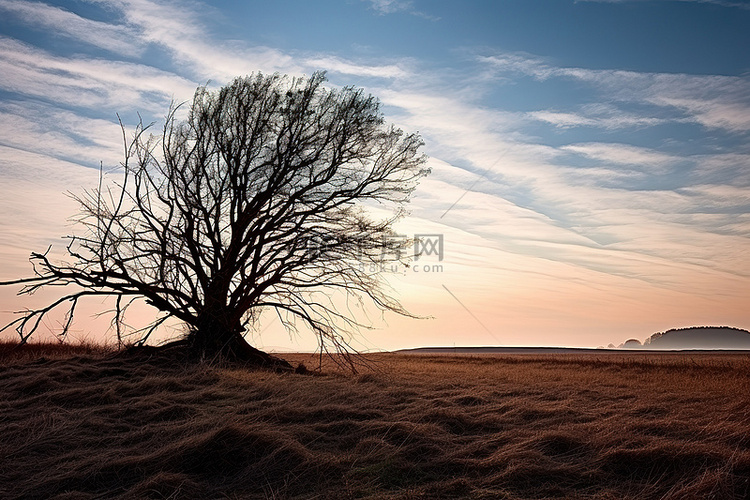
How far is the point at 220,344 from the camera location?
36.1ft

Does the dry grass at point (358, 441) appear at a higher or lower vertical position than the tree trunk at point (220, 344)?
lower

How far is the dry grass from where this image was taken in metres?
4.54

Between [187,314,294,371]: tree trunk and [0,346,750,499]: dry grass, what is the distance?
2.37m

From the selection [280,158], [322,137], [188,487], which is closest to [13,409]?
[188,487]

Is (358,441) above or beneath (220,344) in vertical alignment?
beneath

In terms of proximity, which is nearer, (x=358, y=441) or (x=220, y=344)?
(x=358, y=441)

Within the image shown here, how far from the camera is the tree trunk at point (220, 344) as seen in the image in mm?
10852

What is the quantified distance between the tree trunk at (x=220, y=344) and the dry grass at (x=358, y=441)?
237 cm

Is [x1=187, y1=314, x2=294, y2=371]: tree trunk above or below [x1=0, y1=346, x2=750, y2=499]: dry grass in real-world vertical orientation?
above

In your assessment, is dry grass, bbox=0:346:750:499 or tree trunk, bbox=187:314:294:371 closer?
dry grass, bbox=0:346:750:499

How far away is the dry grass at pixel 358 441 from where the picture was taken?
4535 mm

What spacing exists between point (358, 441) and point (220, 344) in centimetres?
624

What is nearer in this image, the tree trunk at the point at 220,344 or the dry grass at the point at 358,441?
the dry grass at the point at 358,441

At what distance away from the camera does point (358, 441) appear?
5.41 m
